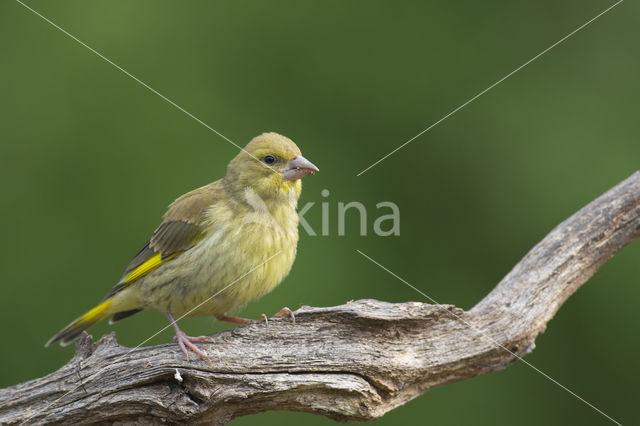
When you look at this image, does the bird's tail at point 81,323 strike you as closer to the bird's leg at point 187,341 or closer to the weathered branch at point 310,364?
the weathered branch at point 310,364

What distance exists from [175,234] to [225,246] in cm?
44

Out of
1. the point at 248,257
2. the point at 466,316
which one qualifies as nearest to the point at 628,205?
the point at 466,316

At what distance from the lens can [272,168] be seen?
14.4 ft

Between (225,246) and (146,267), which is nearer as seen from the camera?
(225,246)

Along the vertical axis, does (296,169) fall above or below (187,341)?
above

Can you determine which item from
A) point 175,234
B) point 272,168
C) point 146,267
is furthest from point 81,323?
point 272,168

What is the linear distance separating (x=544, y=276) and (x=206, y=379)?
1973 mm

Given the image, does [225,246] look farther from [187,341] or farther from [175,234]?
[187,341]

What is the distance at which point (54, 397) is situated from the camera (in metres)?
3.70

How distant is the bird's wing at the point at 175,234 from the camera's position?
429 cm

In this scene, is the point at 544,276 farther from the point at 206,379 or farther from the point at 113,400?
the point at 113,400

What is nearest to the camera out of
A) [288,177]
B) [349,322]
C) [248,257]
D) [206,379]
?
[206,379]

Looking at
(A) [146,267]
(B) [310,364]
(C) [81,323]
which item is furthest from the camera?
(C) [81,323]

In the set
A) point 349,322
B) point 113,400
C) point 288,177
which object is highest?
point 288,177
